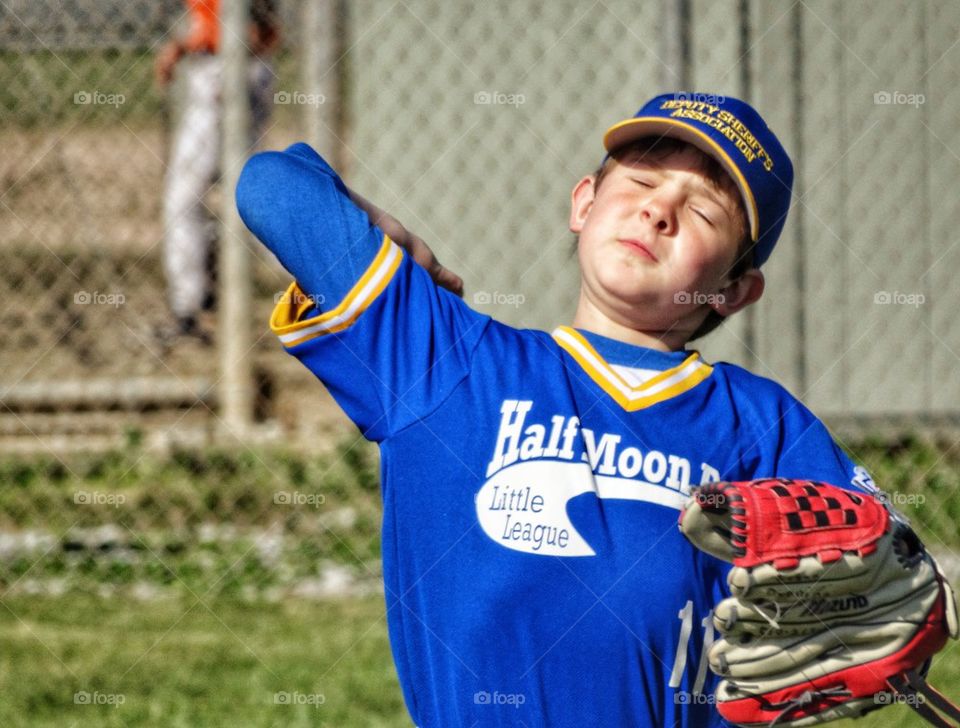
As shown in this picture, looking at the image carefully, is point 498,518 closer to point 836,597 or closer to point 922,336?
point 836,597

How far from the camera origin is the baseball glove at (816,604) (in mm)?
1783

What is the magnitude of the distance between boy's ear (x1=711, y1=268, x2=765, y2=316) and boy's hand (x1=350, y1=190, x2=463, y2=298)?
442 mm

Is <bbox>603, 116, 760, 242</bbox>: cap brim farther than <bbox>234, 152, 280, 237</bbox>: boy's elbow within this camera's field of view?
Yes

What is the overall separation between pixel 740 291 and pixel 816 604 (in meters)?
0.65

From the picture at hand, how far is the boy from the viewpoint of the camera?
189 centimetres

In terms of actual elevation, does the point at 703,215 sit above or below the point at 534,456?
above

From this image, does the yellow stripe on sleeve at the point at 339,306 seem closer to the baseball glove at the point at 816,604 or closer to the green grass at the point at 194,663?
the baseball glove at the point at 816,604

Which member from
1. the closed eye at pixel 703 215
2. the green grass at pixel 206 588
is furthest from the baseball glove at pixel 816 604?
the green grass at pixel 206 588

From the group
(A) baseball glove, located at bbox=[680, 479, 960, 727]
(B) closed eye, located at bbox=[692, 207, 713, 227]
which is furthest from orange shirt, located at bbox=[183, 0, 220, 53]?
(A) baseball glove, located at bbox=[680, 479, 960, 727]

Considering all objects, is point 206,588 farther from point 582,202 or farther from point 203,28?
point 582,202

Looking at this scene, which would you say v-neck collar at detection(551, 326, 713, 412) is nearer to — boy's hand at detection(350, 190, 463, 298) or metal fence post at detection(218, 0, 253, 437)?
boy's hand at detection(350, 190, 463, 298)

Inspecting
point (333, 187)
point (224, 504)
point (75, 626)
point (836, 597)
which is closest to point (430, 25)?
point (224, 504)

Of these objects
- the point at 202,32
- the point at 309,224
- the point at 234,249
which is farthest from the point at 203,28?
the point at 309,224

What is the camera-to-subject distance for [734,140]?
7.18 ft
